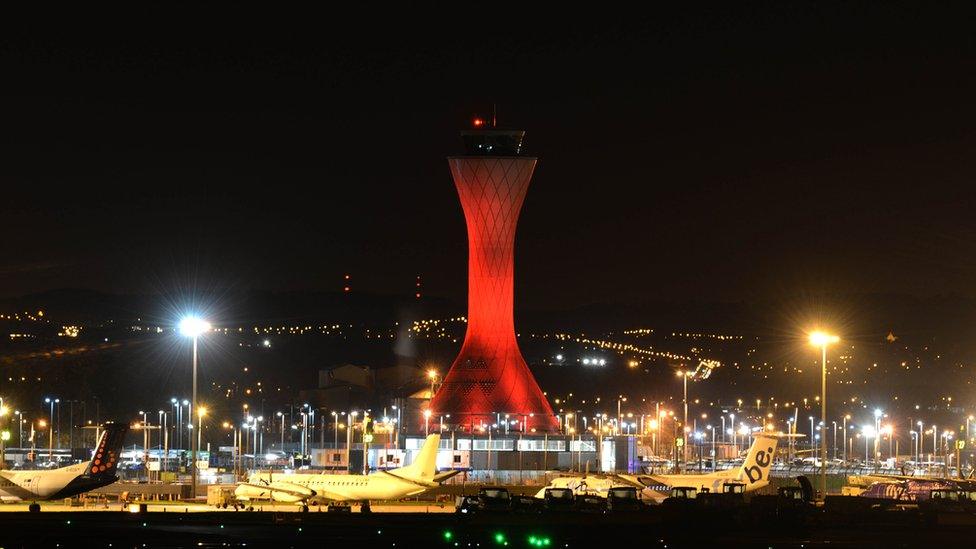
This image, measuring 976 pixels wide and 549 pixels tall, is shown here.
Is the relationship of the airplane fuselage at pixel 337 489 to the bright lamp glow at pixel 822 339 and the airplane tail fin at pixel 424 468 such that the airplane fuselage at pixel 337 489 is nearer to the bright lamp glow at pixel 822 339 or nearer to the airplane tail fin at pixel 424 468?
the airplane tail fin at pixel 424 468

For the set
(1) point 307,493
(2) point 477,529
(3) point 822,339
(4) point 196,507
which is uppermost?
(3) point 822,339

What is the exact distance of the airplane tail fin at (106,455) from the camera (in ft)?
241

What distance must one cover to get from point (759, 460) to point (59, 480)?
29708mm

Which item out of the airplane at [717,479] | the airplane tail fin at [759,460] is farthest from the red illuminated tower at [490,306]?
the airplane tail fin at [759,460]

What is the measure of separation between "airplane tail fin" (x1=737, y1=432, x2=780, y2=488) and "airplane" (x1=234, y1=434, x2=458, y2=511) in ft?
44.1

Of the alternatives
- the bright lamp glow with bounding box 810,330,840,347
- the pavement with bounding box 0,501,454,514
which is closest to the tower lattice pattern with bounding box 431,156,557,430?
the pavement with bounding box 0,501,454,514

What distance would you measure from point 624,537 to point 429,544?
6.44 metres

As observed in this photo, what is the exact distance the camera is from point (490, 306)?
126 m

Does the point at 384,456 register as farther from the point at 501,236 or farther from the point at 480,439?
the point at 501,236

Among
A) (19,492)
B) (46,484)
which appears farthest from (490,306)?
(19,492)

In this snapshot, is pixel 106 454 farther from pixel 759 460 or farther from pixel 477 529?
pixel 759 460

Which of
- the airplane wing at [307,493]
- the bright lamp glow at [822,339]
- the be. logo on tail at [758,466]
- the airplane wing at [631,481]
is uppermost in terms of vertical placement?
the bright lamp glow at [822,339]

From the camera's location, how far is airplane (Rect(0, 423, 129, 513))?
71.6 m

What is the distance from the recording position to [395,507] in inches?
2913
